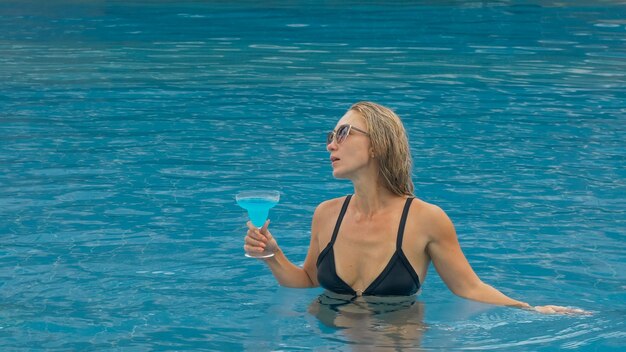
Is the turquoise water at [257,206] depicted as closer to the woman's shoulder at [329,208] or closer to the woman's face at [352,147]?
the woman's face at [352,147]

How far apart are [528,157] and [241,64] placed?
535cm

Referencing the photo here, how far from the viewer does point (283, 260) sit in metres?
4.90

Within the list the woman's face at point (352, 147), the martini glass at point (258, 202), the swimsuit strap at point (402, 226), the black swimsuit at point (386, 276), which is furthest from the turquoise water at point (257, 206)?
the swimsuit strap at point (402, 226)

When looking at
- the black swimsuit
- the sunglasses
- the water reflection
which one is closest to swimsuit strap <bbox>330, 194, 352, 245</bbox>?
the black swimsuit

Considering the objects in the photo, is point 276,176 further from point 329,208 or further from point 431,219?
point 431,219

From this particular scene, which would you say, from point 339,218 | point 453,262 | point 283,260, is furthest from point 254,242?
point 453,262

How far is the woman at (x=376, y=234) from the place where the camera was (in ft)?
15.6

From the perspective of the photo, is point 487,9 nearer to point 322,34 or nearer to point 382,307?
point 322,34

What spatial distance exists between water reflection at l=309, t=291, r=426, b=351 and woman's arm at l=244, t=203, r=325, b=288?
0.13 meters

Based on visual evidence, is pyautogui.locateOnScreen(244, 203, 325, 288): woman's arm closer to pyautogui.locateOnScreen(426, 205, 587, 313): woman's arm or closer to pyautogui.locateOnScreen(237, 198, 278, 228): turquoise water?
pyautogui.locateOnScreen(237, 198, 278, 228): turquoise water

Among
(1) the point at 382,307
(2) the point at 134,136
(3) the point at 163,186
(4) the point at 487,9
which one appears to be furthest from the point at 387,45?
(1) the point at 382,307

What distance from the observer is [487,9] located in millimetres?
19266

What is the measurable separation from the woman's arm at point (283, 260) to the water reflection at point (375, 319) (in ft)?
0.43

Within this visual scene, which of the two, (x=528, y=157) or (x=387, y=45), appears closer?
(x=528, y=157)
